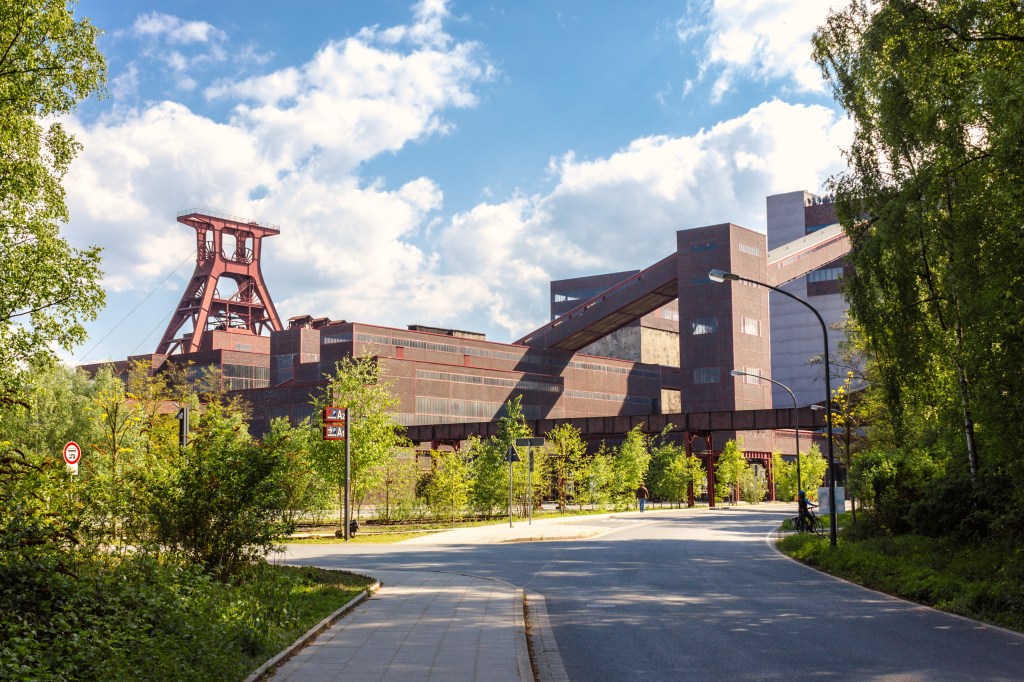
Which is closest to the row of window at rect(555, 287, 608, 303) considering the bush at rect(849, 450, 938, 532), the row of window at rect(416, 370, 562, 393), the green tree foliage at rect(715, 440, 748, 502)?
the row of window at rect(416, 370, 562, 393)

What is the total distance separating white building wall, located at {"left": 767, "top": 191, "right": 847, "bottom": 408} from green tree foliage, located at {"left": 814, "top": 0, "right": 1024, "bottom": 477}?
108398 mm

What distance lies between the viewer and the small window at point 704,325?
294 feet

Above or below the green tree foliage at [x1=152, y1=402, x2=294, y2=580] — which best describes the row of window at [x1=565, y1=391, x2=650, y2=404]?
above

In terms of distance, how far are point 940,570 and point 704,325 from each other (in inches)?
2923

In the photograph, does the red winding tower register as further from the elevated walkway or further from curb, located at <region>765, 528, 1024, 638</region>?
curb, located at <region>765, 528, 1024, 638</region>

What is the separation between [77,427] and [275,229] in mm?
97816

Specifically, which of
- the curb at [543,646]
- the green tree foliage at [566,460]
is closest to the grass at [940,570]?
the curb at [543,646]

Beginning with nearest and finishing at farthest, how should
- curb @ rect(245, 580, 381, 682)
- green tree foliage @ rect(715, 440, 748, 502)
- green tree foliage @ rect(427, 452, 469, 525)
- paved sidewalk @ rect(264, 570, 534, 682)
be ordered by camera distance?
curb @ rect(245, 580, 381, 682) → paved sidewalk @ rect(264, 570, 534, 682) → green tree foliage @ rect(427, 452, 469, 525) → green tree foliage @ rect(715, 440, 748, 502)

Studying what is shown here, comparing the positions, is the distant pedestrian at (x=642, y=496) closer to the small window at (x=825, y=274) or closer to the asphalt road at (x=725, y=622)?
the asphalt road at (x=725, y=622)

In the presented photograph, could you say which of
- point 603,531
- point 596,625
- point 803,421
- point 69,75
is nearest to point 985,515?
point 596,625

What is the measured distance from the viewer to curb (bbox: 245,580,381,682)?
8858 millimetres

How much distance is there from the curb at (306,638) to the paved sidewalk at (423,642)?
0.09m

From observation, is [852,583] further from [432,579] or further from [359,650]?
[359,650]

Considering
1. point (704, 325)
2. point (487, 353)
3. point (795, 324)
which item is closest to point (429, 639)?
point (704, 325)
